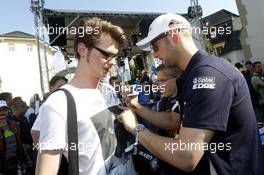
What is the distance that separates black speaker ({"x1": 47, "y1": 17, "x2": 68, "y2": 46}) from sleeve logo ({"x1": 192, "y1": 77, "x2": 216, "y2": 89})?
34.2 feet

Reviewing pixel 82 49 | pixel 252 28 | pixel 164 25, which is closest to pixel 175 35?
pixel 164 25

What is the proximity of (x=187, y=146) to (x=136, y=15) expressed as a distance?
12795 mm

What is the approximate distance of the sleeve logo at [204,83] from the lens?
78.0 inches

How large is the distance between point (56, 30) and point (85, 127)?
11049 mm

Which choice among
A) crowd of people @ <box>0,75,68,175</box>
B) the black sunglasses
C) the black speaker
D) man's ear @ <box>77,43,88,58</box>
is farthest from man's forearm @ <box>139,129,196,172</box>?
the black speaker

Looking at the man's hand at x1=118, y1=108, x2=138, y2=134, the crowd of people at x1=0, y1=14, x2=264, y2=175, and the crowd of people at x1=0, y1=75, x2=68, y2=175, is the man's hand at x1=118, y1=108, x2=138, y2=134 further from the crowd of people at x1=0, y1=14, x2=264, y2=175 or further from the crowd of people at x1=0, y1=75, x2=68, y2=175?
the crowd of people at x1=0, y1=75, x2=68, y2=175

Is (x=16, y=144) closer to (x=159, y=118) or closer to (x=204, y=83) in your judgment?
(x=159, y=118)

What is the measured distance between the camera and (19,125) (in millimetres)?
6133

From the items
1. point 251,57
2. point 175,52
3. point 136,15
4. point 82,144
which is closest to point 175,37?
point 175,52

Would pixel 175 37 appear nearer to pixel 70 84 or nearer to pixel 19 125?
pixel 70 84

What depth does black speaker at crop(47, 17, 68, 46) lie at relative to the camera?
12327 mm

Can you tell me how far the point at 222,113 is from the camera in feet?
6.56

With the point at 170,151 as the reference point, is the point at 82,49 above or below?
above

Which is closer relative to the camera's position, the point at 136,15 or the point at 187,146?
the point at 187,146
